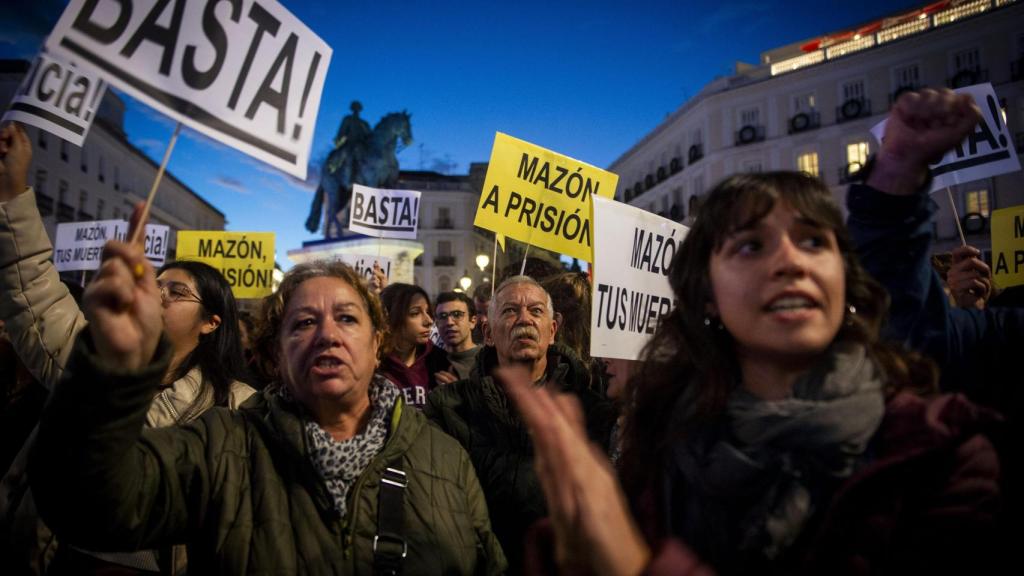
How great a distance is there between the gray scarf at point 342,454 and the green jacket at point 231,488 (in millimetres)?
28

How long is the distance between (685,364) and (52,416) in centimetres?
161

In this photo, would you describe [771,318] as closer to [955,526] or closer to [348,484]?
[955,526]

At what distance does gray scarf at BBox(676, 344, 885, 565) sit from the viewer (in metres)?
1.29

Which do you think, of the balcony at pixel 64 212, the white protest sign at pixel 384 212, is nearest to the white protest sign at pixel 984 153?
the white protest sign at pixel 384 212

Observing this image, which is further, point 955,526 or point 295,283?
point 295,283

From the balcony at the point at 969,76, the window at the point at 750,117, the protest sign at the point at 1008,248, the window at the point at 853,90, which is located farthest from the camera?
the window at the point at 750,117

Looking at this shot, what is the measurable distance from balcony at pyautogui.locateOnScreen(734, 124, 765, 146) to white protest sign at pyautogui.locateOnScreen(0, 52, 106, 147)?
120 feet

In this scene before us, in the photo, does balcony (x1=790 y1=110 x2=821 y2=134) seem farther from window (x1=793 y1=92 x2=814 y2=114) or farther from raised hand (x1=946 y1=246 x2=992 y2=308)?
raised hand (x1=946 y1=246 x2=992 y2=308)

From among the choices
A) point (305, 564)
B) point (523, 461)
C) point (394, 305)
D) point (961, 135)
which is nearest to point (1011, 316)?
point (961, 135)

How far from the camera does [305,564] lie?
1.83 meters

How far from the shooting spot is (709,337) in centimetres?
172

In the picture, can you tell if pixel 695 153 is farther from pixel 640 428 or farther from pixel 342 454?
pixel 342 454

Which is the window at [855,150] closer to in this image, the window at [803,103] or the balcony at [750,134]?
the window at [803,103]

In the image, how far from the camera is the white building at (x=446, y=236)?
57.1 metres
